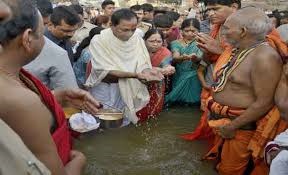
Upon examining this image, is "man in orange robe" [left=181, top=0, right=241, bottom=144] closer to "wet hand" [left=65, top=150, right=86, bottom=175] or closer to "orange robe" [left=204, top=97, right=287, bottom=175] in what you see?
"orange robe" [left=204, top=97, right=287, bottom=175]

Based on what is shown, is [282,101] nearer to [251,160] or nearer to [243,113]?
[243,113]

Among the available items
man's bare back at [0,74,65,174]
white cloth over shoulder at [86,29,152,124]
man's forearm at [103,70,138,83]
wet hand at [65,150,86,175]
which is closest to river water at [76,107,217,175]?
white cloth over shoulder at [86,29,152,124]

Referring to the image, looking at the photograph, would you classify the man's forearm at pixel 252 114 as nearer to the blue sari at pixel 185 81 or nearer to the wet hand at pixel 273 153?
the wet hand at pixel 273 153

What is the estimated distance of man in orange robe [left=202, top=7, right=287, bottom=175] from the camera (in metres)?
3.07

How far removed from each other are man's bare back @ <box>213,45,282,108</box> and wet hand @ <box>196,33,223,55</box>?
936 millimetres

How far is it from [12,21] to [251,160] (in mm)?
2466

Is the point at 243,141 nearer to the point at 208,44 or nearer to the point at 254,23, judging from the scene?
the point at 254,23

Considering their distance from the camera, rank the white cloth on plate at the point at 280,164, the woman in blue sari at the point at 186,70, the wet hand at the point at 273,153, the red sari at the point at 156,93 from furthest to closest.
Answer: the woman in blue sari at the point at 186,70, the red sari at the point at 156,93, the wet hand at the point at 273,153, the white cloth on plate at the point at 280,164

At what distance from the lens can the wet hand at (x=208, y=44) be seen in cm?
420

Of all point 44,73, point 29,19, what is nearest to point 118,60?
point 44,73

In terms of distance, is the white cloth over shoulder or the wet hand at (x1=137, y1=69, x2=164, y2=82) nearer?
the wet hand at (x1=137, y1=69, x2=164, y2=82)

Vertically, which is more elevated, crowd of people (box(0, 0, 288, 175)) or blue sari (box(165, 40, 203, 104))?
crowd of people (box(0, 0, 288, 175))

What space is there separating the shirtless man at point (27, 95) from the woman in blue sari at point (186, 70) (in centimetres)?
387

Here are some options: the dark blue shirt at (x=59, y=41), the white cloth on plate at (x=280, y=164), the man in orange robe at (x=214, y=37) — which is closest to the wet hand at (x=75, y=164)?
the white cloth on plate at (x=280, y=164)
